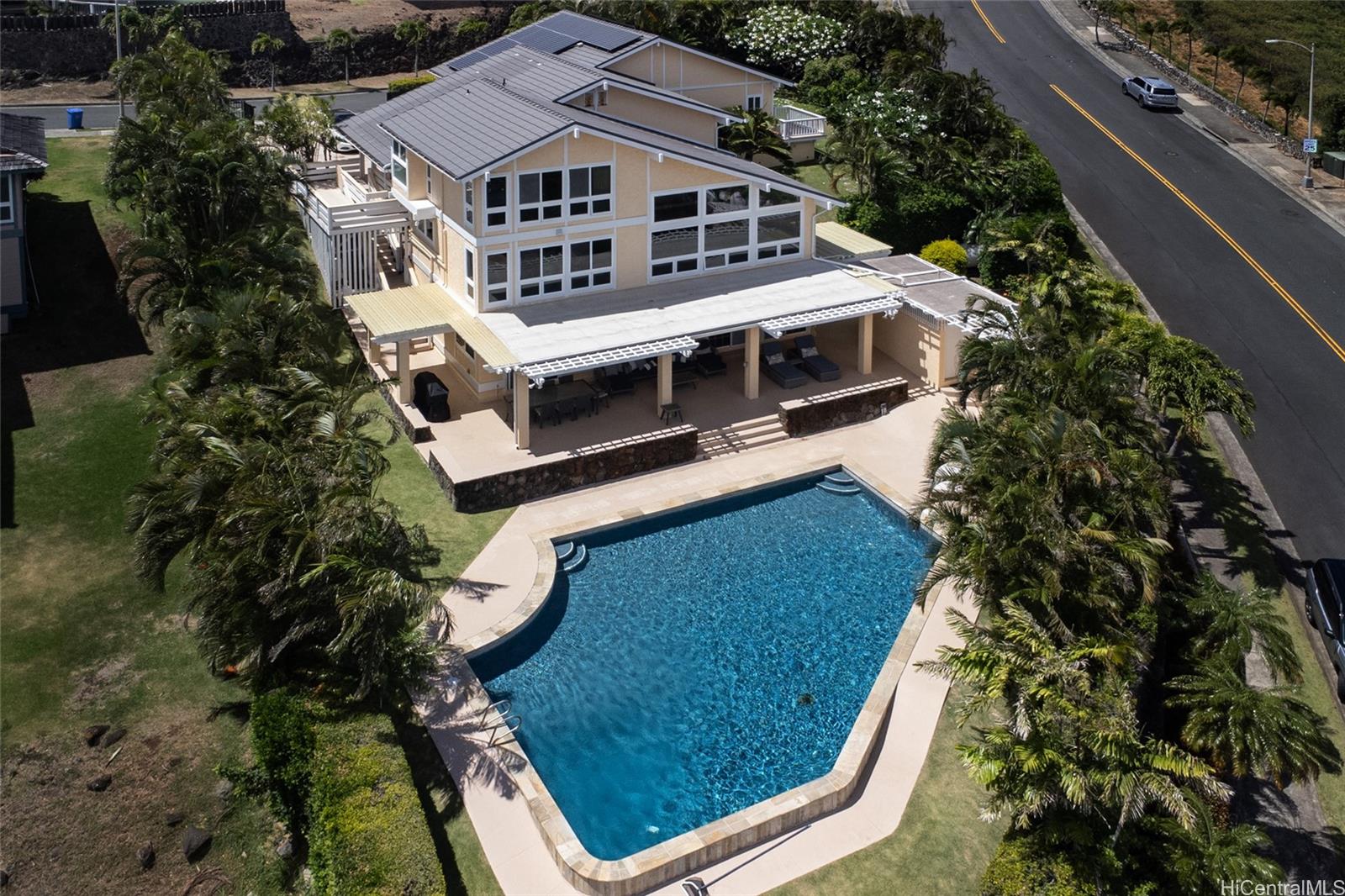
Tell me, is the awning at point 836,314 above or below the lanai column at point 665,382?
above

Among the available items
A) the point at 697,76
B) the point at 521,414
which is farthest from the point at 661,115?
the point at 521,414

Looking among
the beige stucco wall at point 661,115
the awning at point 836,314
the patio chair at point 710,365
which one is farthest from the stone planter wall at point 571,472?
the beige stucco wall at point 661,115

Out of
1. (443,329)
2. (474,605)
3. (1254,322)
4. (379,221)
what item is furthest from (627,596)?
(1254,322)

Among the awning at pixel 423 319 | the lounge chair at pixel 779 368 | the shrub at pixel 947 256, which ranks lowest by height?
the lounge chair at pixel 779 368

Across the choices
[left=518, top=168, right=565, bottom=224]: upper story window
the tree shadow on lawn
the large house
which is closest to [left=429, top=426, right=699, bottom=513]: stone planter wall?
→ the large house

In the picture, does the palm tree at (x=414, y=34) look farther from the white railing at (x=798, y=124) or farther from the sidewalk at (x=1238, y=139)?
the sidewalk at (x=1238, y=139)

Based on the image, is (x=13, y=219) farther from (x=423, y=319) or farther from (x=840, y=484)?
(x=840, y=484)

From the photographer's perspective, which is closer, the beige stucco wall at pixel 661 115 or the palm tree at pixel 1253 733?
the palm tree at pixel 1253 733
